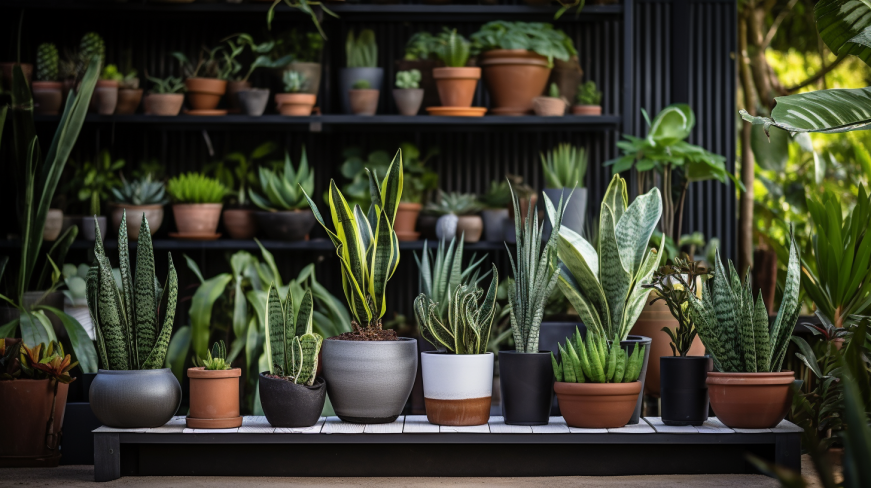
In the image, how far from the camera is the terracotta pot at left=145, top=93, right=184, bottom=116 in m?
3.58

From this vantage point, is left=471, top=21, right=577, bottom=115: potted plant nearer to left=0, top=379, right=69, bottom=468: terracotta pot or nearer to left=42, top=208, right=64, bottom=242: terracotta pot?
left=42, top=208, right=64, bottom=242: terracotta pot

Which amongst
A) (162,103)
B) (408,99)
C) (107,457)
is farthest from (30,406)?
(408,99)

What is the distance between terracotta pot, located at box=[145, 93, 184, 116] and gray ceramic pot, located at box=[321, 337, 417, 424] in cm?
168

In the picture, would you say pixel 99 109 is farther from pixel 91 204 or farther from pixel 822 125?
pixel 822 125

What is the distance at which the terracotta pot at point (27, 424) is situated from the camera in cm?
251

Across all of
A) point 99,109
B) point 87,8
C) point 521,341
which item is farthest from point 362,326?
point 87,8

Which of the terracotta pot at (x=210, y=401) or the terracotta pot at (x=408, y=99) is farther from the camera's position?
the terracotta pot at (x=408, y=99)

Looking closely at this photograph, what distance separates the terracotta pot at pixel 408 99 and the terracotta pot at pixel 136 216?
44.0 inches

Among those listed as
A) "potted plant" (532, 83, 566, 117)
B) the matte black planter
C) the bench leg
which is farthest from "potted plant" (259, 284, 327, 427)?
"potted plant" (532, 83, 566, 117)

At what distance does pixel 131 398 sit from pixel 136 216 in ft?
4.71

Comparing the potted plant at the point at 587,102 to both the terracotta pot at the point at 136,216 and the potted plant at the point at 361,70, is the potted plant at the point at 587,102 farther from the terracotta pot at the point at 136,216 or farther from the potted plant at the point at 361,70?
the terracotta pot at the point at 136,216

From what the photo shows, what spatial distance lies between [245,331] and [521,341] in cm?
130

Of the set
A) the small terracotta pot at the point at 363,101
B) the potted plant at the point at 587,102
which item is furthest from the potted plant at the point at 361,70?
the potted plant at the point at 587,102

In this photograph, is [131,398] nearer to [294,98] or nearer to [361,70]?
[294,98]
